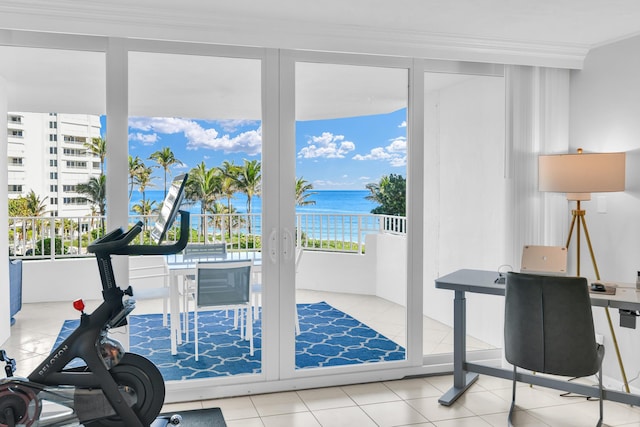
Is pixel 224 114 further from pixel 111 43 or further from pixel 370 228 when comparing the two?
pixel 370 228

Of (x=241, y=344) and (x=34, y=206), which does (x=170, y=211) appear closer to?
(x=34, y=206)

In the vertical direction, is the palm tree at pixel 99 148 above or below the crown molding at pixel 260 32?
below

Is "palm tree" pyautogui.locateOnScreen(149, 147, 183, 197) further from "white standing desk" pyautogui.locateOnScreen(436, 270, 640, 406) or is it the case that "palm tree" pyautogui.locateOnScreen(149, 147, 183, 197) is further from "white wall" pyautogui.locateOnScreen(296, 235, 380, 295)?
"white standing desk" pyautogui.locateOnScreen(436, 270, 640, 406)

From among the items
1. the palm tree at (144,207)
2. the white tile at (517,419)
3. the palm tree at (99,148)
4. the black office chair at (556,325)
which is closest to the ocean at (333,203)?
the palm tree at (144,207)

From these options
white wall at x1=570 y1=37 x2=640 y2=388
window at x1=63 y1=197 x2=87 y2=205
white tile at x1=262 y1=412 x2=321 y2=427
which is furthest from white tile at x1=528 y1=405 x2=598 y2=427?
window at x1=63 y1=197 x2=87 y2=205

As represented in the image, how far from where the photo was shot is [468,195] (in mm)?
4625

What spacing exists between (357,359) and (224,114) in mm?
2076

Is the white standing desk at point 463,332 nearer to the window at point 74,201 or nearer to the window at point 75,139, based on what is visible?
the window at point 74,201

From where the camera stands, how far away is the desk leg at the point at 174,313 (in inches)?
151

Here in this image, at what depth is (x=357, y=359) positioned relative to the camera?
427 cm

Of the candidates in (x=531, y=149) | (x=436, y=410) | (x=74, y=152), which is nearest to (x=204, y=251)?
(x=74, y=152)

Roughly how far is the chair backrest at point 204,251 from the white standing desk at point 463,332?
1.53 metres

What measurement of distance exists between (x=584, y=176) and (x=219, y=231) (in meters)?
2.56

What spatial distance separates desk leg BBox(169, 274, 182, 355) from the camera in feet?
12.6
